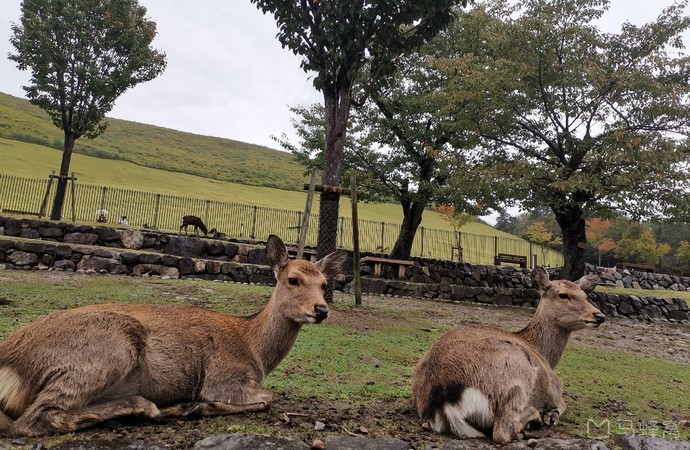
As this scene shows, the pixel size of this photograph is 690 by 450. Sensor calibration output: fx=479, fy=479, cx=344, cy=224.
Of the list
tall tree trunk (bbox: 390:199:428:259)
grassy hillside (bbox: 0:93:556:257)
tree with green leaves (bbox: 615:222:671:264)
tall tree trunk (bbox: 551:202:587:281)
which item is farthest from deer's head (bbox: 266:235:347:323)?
tree with green leaves (bbox: 615:222:671:264)

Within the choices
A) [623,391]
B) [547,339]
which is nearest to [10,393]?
[547,339]

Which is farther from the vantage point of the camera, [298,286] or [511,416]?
[298,286]

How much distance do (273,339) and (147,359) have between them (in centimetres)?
106

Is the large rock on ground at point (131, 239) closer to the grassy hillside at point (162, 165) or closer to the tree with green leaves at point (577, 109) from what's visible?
the tree with green leaves at point (577, 109)

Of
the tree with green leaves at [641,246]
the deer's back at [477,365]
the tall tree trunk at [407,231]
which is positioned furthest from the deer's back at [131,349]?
the tree with green leaves at [641,246]

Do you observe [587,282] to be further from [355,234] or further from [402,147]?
[402,147]

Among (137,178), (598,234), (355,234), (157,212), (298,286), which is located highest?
(137,178)

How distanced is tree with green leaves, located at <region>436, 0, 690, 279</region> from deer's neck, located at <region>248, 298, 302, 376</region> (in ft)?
43.4

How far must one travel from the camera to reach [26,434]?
2.95 meters

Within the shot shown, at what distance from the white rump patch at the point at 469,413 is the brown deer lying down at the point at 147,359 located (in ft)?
4.12

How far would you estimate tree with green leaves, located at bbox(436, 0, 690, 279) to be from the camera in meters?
15.4

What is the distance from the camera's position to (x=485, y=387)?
3.71m

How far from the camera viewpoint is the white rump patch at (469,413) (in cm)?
362

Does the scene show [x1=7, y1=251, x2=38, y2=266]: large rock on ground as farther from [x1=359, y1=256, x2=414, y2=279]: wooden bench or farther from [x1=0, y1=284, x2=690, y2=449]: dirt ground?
[x1=0, y1=284, x2=690, y2=449]: dirt ground
